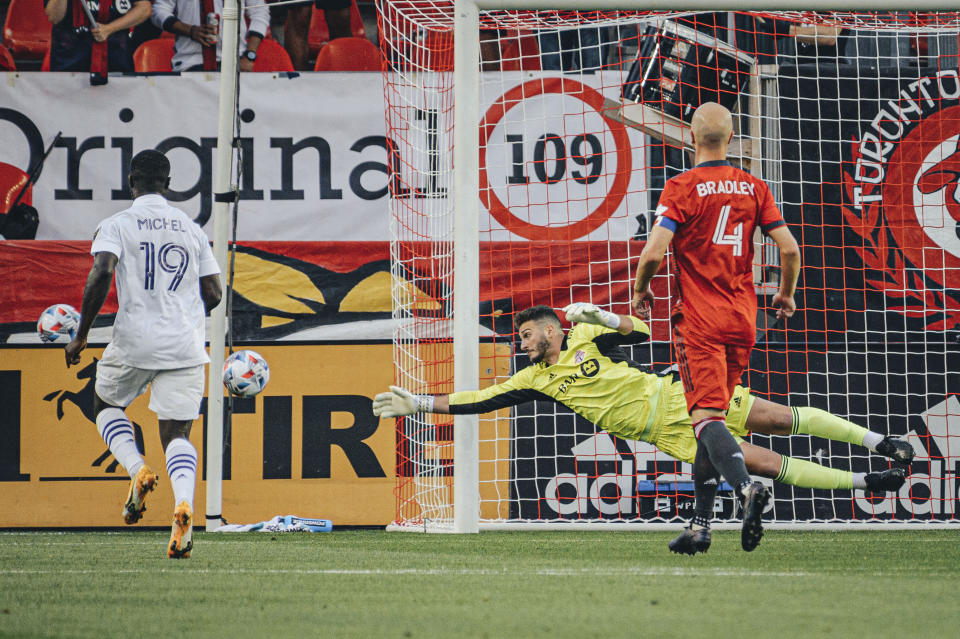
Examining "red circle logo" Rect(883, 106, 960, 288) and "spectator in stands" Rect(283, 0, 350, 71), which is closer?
"red circle logo" Rect(883, 106, 960, 288)

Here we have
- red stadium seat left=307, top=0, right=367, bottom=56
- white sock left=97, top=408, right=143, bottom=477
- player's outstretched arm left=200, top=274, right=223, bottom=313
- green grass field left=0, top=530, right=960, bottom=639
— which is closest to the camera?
green grass field left=0, top=530, right=960, bottom=639

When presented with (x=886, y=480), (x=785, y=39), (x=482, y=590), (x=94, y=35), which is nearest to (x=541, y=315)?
(x=886, y=480)

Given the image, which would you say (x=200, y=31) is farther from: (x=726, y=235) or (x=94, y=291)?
(x=726, y=235)

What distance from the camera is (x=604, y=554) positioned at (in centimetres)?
496

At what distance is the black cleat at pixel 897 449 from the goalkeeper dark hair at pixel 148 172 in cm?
330

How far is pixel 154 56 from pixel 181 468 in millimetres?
5567

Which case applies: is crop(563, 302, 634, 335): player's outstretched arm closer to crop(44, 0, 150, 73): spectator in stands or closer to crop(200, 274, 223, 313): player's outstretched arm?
crop(200, 274, 223, 313): player's outstretched arm

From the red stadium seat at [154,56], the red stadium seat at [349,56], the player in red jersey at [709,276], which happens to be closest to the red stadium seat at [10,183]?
the red stadium seat at [154,56]

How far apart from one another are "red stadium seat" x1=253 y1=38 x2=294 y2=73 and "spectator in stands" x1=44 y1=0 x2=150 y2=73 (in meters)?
0.93

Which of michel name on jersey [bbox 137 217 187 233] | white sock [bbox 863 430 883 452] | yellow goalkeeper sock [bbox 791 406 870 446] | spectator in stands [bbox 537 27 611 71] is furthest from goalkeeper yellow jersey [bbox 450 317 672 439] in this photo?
spectator in stands [bbox 537 27 611 71]

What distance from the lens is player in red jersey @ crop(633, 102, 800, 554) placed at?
469cm

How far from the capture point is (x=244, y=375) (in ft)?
21.0

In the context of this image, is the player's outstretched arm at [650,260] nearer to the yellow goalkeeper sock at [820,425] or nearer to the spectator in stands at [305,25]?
the yellow goalkeeper sock at [820,425]

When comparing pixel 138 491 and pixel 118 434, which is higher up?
pixel 118 434
